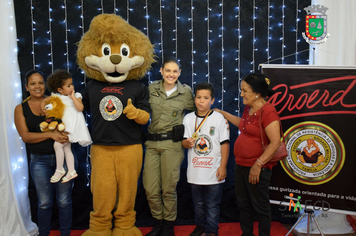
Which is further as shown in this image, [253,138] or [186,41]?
[186,41]

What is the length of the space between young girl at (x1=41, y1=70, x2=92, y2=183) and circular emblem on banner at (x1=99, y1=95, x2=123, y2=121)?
0.62 ft

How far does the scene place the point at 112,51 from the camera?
8.16 ft

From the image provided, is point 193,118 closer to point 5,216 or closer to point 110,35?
point 110,35

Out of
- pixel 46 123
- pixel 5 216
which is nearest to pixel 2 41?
pixel 46 123

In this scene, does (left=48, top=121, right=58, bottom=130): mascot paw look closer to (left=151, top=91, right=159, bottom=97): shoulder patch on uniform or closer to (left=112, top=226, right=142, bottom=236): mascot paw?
(left=151, top=91, right=159, bottom=97): shoulder patch on uniform

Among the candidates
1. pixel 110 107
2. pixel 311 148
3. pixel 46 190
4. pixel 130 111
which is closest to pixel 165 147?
pixel 130 111

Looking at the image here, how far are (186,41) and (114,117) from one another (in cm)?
121

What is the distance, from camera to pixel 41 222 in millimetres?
2502

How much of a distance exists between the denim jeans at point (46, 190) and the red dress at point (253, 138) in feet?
5.00

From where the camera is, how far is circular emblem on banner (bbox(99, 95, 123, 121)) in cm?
247

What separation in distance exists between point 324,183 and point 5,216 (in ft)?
9.83

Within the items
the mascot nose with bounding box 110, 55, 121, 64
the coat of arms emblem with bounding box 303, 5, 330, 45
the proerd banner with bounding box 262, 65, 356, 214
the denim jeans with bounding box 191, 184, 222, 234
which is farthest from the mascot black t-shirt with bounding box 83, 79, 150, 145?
the coat of arms emblem with bounding box 303, 5, 330, 45

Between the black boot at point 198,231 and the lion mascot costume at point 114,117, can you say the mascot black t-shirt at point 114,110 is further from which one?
the black boot at point 198,231

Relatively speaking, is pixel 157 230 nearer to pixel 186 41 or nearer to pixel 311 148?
pixel 311 148
